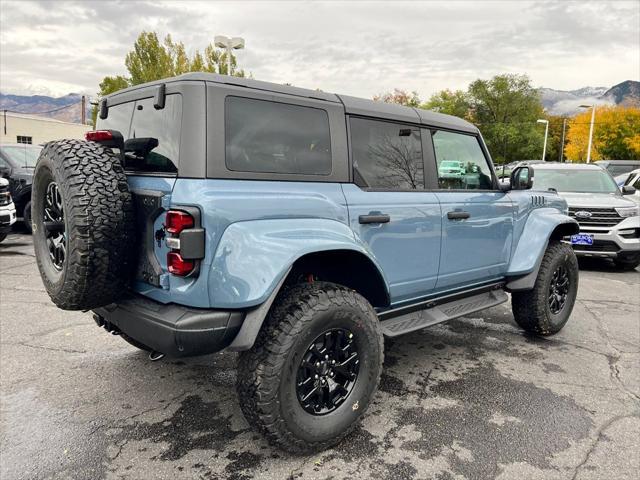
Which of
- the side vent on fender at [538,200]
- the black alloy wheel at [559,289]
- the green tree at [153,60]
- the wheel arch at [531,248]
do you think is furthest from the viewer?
the green tree at [153,60]

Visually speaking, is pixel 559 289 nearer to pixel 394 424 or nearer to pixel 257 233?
pixel 394 424

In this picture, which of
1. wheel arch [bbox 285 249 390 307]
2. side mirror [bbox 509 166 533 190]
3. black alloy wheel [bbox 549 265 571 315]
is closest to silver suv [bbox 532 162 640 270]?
black alloy wheel [bbox 549 265 571 315]

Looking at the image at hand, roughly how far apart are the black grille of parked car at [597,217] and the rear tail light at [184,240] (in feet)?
24.0

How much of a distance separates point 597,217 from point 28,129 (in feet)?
143

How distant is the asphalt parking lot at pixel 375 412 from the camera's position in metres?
2.51

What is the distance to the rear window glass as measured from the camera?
2.40 meters

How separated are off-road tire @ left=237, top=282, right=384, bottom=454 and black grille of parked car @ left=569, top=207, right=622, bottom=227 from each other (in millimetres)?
6485

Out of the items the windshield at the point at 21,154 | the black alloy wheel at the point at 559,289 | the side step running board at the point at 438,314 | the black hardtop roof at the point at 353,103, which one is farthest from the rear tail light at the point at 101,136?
the windshield at the point at 21,154

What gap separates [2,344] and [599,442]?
→ 453cm

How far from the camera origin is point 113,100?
3.17 m

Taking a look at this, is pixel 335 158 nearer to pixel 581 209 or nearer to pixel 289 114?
Result: pixel 289 114

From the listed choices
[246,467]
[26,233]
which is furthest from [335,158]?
[26,233]

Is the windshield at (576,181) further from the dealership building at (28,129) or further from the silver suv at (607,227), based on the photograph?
the dealership building at (28,129)

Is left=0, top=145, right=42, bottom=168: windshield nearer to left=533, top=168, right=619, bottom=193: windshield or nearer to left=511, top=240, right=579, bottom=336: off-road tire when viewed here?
left=511, top=240, right=579, bottom=336: off-road tire
